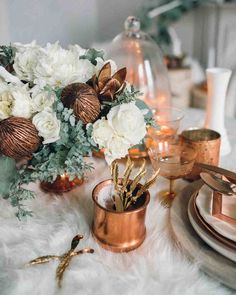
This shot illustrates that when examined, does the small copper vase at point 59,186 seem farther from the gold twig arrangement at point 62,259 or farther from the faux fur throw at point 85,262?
the gold twig arrangement at point 62,259

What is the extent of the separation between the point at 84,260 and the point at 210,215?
211 mm

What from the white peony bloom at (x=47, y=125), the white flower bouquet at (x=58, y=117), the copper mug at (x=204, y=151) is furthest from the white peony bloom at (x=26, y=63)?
the copper mug at (x=204, y=151)

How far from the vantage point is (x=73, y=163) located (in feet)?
1.97

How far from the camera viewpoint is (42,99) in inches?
23.2

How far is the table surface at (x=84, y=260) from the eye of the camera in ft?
1.67

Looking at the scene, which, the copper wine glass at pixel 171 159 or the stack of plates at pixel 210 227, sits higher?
the copper wine glass at pixel 171 159

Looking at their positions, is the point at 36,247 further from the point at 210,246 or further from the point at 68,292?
the point at 210,246

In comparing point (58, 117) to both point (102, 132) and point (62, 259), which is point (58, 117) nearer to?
point (102, 132)

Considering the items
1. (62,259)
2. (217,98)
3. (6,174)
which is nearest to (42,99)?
(6,174)

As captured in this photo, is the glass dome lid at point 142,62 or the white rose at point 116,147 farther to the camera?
the glass dome lid at point 142,62

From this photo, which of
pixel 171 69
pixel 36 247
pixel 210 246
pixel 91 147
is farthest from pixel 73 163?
pixel 171 69

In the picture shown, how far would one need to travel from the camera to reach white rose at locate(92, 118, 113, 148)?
0.58 meters

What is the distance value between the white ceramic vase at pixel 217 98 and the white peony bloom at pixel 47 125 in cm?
46

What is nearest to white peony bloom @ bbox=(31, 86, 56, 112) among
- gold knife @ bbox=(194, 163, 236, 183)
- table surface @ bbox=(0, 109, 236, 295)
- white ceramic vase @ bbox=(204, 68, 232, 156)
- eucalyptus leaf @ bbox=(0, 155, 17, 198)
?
eucalyptus leaf @ bbox=(0, 155, 17, 198)
